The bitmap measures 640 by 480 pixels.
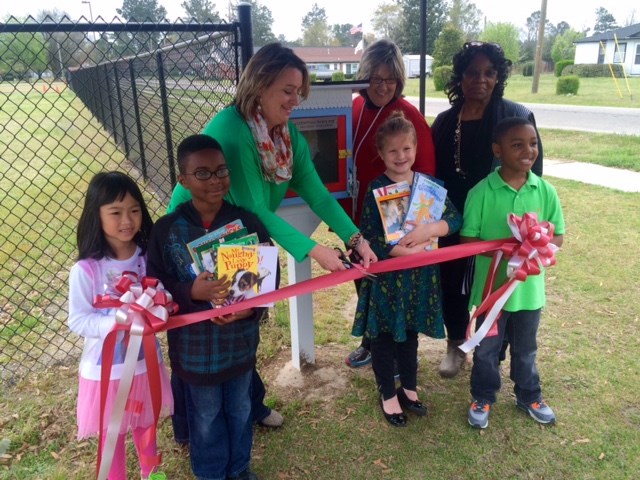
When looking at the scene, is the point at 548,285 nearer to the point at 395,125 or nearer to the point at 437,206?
the point at 437,206

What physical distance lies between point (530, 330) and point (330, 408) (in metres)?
1.27

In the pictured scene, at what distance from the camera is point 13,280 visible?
16.3ft

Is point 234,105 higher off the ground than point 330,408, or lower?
higher

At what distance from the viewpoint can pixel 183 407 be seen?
2656 millimetres

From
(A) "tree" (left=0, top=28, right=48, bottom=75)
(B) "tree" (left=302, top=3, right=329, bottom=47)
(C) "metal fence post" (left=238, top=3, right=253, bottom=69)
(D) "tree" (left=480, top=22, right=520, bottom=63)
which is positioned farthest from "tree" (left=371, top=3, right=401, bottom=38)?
(C) "metal fence post" (left=238, top=3, right=253, bottom=69)

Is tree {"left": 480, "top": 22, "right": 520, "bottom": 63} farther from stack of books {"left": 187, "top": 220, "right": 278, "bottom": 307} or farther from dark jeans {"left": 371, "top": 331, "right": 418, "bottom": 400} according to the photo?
stack of books {"left": 187, "top": 220, "right": 278, "bottom": 307}

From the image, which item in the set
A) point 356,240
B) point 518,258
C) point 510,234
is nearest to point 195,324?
point 356,240

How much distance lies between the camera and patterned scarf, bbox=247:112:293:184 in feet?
7.25

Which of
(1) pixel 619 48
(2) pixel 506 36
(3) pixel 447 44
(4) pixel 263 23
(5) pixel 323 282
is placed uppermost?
(4) pixel 263 23

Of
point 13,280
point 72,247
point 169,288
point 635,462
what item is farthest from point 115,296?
point 72,247

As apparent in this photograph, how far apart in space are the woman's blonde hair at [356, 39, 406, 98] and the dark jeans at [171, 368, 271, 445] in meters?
1.81

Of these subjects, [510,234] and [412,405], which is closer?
[510,234]

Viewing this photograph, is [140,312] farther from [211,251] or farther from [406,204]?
[406,204]

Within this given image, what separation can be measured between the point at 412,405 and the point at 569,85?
2621 cm
